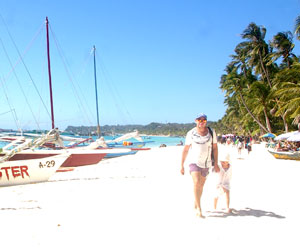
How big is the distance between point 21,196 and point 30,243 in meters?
4.15

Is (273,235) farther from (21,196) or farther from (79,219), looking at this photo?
(21,196)

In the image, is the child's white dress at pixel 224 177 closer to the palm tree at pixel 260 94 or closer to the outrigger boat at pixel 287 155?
the outrigger boat at pixel 287 155

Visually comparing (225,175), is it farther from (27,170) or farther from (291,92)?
(291,92)

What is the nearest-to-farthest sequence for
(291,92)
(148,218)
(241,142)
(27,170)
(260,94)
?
(148,218) → (27,170) → (291,92) → (241,142) → (260,94)

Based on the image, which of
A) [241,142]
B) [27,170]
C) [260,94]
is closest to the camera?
[27,170]

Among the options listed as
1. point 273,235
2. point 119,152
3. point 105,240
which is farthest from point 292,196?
point 119,152

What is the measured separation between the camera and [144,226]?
14.9ft

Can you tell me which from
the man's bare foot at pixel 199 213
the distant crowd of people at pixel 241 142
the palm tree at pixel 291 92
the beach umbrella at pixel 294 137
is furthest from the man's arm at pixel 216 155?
the palm tree at pixel 291 92

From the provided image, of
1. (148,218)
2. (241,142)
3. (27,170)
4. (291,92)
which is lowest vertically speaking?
(148,218)

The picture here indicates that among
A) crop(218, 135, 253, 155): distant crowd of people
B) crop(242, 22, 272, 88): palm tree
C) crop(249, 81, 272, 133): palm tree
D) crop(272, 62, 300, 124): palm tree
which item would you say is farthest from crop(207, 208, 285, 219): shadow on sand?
crop(242, 22, 272, 88): palm tree

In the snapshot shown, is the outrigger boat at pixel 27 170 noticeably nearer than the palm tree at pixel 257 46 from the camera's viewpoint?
Yes

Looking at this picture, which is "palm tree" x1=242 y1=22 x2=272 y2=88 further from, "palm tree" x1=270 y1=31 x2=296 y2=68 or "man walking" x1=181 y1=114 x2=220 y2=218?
"man walking" x1=181 y1=114 x2=220 y2=218

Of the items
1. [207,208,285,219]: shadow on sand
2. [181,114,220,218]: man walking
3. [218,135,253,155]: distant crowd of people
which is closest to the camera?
[181,114,220,218]: man walking

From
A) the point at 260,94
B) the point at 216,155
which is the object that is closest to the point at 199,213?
the point at 216,155
